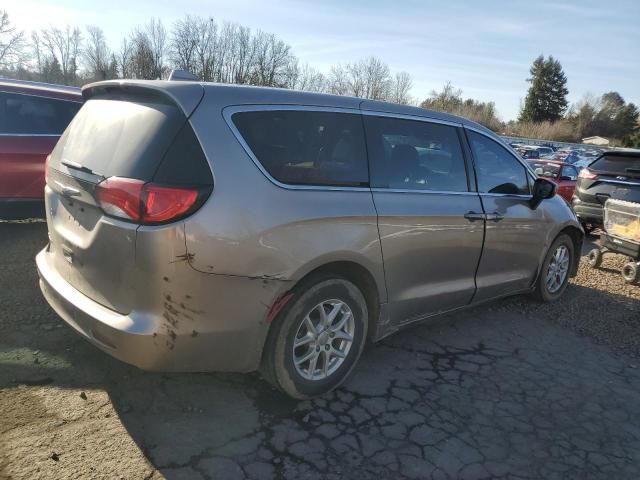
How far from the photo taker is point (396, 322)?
141 inches

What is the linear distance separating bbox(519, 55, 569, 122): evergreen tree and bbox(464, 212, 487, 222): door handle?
320 feet

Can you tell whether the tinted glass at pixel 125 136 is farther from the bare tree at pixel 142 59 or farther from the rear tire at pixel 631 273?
the bare tree at pixel 142 59

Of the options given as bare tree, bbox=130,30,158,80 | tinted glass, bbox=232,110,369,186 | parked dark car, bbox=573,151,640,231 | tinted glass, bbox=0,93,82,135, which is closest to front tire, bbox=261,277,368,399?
tinted glass, bbox=232,110,369,186

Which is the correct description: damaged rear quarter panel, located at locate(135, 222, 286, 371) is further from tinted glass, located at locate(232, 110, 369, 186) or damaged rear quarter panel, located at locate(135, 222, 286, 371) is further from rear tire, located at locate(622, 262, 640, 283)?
rear tire, located at locate(622, 262, 640, 283)

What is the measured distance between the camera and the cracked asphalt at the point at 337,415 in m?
2.56

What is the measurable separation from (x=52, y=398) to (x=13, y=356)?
646 millimetres

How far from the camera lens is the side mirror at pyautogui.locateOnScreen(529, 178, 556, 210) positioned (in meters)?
4.70

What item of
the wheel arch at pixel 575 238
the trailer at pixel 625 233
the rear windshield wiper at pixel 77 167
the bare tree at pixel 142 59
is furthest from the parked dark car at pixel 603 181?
the bare tree at pixel 142 59

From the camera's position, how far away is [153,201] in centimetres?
244

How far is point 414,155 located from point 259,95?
133 centimetres

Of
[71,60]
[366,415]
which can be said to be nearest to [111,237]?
[366,415]

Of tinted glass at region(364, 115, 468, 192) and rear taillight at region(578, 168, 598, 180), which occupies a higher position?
tinted glass at region(364, 115, 468, 192)

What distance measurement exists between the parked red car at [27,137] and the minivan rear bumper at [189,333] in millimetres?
3336

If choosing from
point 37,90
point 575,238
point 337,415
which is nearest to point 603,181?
point 575,238
